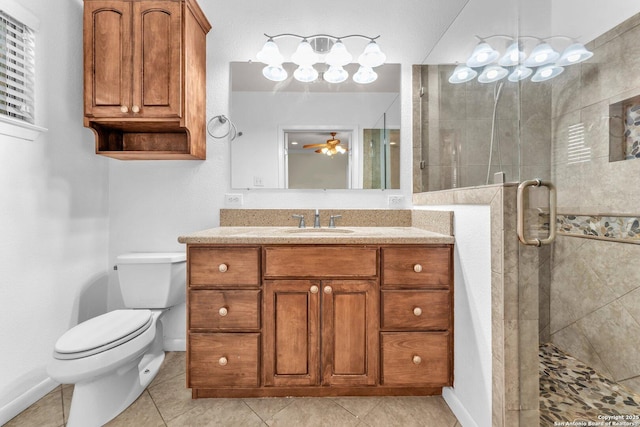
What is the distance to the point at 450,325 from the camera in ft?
5.12

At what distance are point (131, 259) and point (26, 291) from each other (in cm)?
48

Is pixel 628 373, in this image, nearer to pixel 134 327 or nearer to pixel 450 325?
pixel 450 325

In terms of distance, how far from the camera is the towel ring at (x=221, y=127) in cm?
213

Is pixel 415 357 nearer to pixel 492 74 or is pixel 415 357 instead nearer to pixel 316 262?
pixel 316 262

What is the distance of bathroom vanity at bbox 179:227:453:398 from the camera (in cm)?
154

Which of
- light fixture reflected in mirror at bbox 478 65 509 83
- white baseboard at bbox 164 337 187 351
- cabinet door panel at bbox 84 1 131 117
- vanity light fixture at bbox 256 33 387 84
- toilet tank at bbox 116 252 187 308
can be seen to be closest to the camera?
light fixture reflected in mirror at bbox 478 65 509 83

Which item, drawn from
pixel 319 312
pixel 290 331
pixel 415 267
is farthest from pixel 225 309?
pixel 415 267

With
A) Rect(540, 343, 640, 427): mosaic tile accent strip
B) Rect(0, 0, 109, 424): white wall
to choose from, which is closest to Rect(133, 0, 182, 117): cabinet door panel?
Rect(0, 0, 109, 424): white wall

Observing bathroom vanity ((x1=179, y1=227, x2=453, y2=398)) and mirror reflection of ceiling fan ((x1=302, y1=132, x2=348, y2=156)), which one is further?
mirror reflection of ceiling fan ((x1=302, y1=132, x2=348, y2=156))

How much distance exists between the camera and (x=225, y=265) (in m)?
1.54

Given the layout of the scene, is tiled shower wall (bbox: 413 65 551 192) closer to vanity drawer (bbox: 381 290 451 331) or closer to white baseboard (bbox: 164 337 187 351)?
vanity drawer (bbox: 381 290 451 331)

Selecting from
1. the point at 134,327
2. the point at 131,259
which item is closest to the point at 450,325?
the point at 134,327

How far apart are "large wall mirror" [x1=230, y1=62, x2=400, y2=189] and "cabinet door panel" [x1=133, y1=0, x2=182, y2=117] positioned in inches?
16.8

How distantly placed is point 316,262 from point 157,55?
1.48 meters
